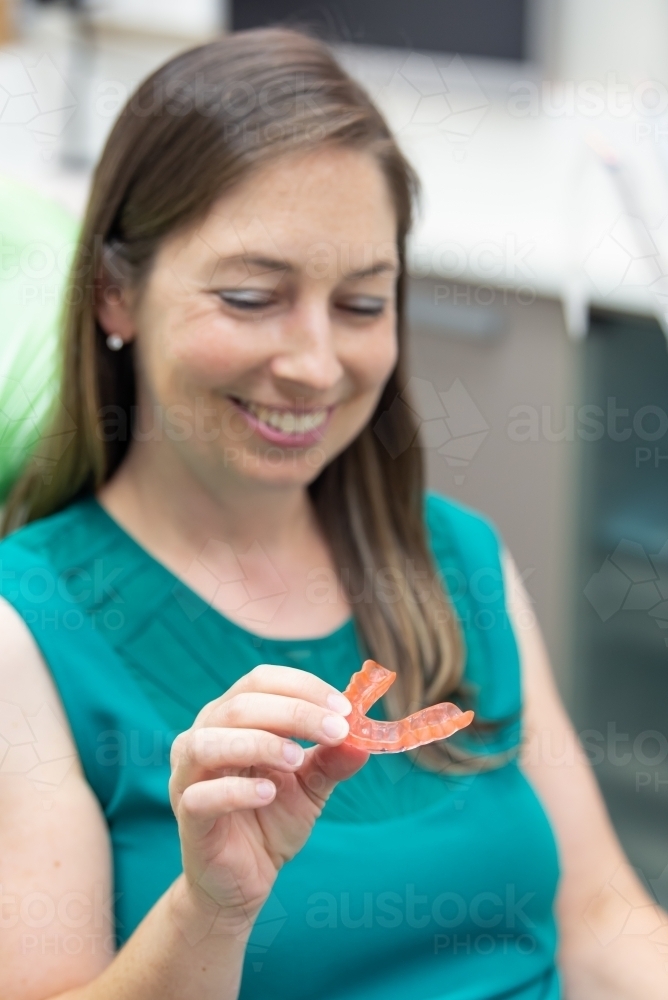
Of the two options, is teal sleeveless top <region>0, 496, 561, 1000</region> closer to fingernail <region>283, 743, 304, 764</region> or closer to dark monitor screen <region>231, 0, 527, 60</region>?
fingernail <region>283, 743, 304, 764</region>

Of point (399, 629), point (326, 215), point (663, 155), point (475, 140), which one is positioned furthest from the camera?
point (475, 140)

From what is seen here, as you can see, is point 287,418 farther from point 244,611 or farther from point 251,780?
point 251,780

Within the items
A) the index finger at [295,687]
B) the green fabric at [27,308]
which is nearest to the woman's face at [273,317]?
the green fabric at [27,308]

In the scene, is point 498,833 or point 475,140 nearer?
point 498,833

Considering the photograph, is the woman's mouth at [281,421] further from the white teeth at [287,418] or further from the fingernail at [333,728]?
the fingernail at [333,728]

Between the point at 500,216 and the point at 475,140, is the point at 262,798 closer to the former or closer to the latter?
the point at 500,216

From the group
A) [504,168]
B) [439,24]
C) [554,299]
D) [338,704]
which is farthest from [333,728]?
[439,24]

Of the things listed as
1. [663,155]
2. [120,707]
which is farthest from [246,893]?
[663,155]
